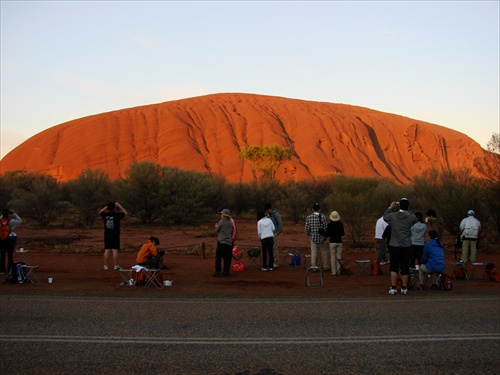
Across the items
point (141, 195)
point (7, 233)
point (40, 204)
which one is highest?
point (141, 195)

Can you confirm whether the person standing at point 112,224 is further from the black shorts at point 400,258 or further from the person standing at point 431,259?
the person standing at point 431,259

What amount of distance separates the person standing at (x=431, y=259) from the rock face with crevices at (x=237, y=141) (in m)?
67.3

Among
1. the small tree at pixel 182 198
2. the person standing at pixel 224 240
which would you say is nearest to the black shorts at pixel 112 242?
the person standing at pixel 224 240

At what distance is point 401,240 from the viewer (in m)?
10.6

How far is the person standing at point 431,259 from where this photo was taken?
11.3 metres

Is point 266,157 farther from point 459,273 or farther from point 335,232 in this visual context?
point 459,273

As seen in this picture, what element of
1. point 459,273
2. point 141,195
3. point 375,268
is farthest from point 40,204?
point 459,273

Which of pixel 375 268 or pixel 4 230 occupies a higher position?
pixel 4 230

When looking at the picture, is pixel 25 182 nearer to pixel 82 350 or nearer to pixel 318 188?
pixel 318 188

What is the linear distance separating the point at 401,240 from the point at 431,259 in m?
1.29

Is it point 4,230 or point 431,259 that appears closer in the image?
point 431,259

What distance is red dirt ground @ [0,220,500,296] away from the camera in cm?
1159

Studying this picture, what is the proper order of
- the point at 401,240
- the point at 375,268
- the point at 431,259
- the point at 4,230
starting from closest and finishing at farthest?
the point at 401,240 < the point at 431,259 < the point at 4,230 < the point at 375,268

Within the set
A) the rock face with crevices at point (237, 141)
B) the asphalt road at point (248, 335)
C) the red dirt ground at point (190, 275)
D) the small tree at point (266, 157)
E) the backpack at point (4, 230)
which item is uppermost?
the rock face with crevices at point (237, 141)
